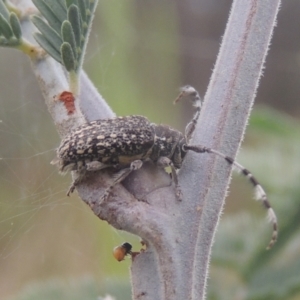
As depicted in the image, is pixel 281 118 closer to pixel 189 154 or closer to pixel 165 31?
pixel 189 154

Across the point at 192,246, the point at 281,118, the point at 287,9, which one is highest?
the point at 287,9

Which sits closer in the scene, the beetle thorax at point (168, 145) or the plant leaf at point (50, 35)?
the plant leaf at point (50, 35)

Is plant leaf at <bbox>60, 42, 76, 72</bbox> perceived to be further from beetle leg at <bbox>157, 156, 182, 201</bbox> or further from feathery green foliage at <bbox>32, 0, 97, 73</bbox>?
beetle leg at <bbox>157, 156, 182, 201</bbox>

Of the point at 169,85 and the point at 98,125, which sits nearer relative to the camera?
the point at 98,125

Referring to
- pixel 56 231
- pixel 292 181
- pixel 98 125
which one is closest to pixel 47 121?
pixel 56 231

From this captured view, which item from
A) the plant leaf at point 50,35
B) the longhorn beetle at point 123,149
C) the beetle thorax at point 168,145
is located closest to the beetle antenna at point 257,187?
the longhorn beetle at point 123,149

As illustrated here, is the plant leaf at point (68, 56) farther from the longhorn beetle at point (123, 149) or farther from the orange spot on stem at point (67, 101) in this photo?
the longhorn beetle at point (123, 149)

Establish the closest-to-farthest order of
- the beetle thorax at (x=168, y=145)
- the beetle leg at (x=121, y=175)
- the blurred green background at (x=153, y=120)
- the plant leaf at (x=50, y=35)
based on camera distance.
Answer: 1. the beetle leg at (x=121, y=175)
2. the plant leaf at (x=50, y=35)
3. the beetle thorax at (x=168, y=145)
4. the blurred green background at (x=153, y=120)

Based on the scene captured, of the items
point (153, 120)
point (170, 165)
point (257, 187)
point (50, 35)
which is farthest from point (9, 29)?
point (153, 120)
